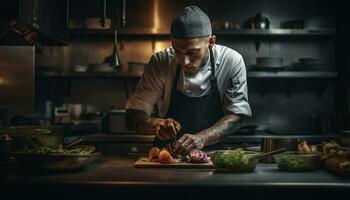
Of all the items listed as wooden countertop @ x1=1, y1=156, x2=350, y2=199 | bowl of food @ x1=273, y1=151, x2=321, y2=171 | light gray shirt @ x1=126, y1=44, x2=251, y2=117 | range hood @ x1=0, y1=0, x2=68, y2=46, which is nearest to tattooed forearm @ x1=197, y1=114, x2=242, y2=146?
light gray shirt @ x1=126, y1=44, x2=251, y2=117

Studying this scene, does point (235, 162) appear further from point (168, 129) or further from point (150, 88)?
point (150, 88)

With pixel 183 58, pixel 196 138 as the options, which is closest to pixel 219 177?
pixel 196 138

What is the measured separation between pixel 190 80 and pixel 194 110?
0.23 m

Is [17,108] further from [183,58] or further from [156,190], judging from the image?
[156,190]

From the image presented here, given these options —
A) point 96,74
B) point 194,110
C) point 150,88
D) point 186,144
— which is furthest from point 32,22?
point 96,74

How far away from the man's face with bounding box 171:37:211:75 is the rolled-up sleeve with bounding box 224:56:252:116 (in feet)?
1.20

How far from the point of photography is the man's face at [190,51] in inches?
123

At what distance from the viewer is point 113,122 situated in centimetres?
501

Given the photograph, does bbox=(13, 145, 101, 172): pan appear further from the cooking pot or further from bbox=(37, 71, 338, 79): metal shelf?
the cooking pot

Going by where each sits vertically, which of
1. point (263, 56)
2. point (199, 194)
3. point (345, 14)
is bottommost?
point (199, 194)

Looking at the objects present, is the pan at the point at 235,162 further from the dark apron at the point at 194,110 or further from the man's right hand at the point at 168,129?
the dark apron at the point at 194,110

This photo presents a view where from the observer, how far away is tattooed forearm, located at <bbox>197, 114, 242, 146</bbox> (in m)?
3.12

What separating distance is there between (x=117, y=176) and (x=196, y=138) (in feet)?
2.61

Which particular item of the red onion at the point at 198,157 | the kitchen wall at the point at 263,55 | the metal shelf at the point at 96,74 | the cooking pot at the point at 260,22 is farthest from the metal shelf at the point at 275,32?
the red onion at the point at 198,157
